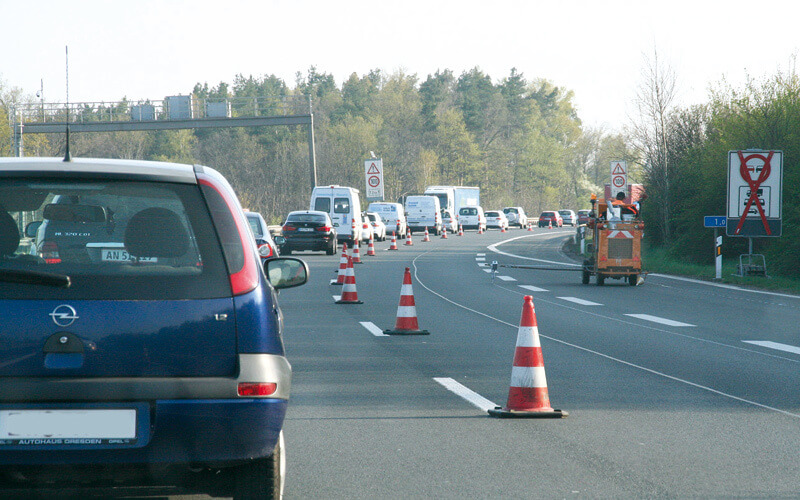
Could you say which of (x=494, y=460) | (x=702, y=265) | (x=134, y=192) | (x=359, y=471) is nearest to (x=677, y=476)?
(x=494, y=460)

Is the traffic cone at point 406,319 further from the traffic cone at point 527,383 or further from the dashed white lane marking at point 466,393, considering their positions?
the traffic cone at point 527,383

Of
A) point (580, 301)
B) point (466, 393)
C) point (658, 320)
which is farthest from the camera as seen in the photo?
point (580, 301)

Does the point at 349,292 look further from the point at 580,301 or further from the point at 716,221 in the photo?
the point at 716,221

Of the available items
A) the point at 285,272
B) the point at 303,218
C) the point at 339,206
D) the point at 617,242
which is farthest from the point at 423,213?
the point at 285,272

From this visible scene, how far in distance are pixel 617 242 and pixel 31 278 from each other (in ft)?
66.5

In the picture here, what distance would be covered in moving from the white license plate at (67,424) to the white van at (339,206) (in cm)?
3974

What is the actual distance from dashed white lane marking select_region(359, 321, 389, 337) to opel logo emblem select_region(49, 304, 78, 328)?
369 inches

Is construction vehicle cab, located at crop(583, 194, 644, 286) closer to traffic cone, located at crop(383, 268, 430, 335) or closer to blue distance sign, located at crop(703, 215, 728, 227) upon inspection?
blue distance sign, located at crop(703, 215, 728, 227)

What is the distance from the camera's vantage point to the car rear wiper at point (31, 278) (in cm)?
405

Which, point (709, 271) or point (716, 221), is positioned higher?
point (716, 221)

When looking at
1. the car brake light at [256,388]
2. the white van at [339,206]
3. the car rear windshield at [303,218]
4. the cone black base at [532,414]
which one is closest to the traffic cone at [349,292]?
the cone black base at [532,414]

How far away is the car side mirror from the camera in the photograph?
18.0 feet

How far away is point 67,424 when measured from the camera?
4027 millimetres

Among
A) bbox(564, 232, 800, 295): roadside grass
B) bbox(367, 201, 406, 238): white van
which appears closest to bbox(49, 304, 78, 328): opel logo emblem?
bbox(564, 232, 800, 295): roadside grass
